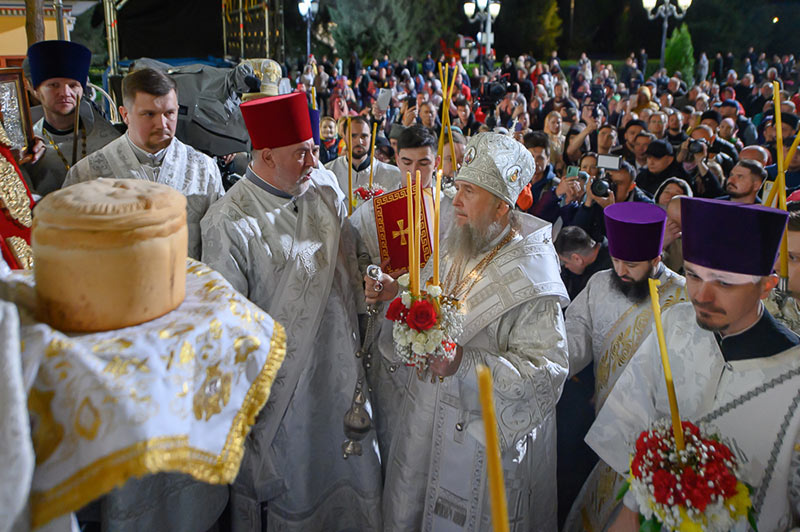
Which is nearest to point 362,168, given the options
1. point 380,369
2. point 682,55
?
point 380,369

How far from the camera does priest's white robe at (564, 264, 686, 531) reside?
2699mm

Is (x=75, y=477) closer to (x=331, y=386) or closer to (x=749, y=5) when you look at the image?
(x=331, y=386)

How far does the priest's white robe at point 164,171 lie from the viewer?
3.00 metres

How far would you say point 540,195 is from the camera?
209 inches

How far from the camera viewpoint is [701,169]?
221 inches

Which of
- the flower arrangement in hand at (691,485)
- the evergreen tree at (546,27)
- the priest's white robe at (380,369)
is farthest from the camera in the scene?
the evergreen tree at (546,27)

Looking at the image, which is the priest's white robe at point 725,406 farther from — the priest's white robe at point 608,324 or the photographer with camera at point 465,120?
the photographer with camera at point 465,120

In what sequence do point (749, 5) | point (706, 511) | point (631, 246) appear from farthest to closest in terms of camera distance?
point (749, 5) < point (631, 246) < point (706, 511)

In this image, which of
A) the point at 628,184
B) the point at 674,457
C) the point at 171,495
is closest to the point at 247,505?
the point at 171,495

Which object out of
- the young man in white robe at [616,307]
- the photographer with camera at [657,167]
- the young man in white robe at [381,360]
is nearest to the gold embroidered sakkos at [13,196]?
the young man in white robe at [381,360]

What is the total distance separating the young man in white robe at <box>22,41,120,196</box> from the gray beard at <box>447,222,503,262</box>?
213 centimetres

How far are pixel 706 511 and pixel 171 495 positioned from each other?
2238mm

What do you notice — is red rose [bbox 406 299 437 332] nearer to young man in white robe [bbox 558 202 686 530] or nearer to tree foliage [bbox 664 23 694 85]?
young man in white robe [bbox 558 202 686 530]

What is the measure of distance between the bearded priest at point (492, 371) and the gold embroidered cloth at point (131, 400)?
128 centimetres
